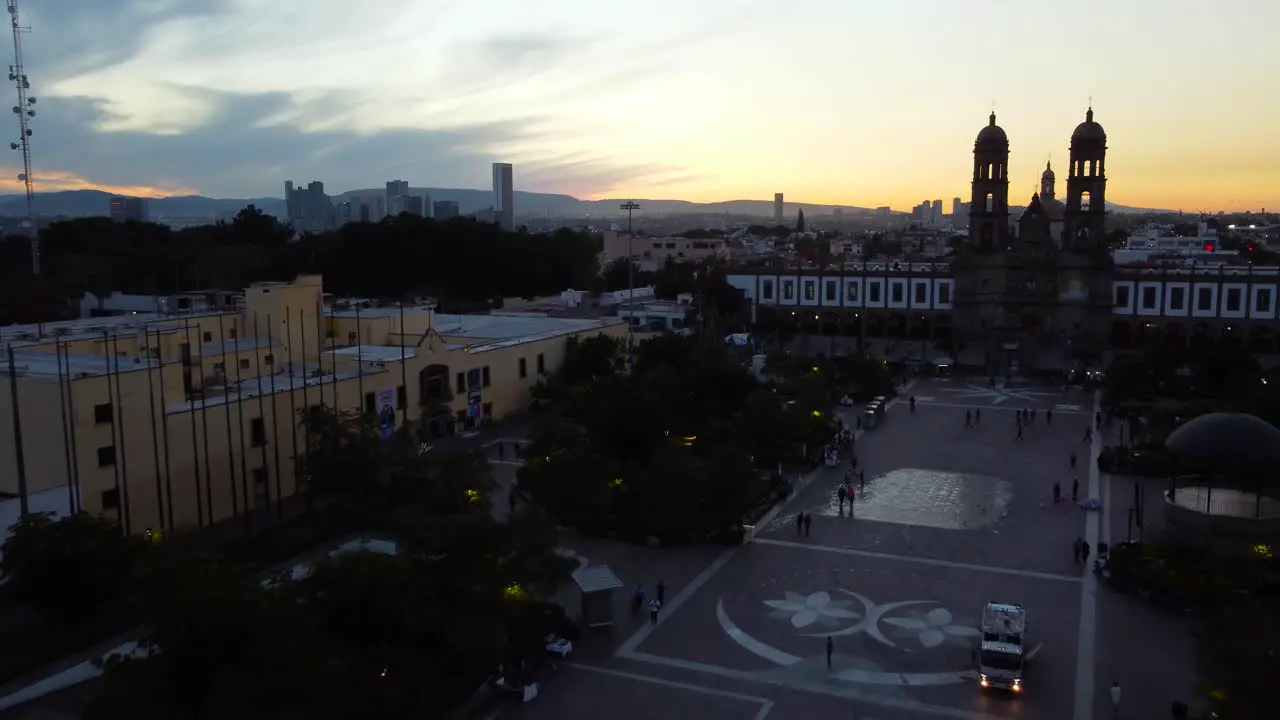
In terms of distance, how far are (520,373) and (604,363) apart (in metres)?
3.44

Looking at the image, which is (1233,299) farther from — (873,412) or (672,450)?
(672,450)

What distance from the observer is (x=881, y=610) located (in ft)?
62.4

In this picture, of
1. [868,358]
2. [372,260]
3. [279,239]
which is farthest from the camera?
[279,239]

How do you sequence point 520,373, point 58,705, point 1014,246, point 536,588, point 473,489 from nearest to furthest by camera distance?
1. point 58,705
2. point 536,588
3. point 473,489
4. point 520,373
5. point 1014,246

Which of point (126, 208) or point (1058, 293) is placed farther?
point (126, 208)

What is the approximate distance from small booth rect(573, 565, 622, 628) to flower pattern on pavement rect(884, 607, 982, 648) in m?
5.30

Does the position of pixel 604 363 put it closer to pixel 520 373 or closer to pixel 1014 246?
pixel 520 373

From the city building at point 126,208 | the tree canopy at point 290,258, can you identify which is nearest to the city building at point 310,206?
the city building at point 126,208

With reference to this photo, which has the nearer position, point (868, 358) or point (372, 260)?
point (868, 358)

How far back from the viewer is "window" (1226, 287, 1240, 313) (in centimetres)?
5219

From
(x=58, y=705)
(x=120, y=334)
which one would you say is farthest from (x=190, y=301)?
(x=58, y=705)

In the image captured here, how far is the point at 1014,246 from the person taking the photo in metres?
56.0

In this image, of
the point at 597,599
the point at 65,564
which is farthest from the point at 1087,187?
the point at 65,564

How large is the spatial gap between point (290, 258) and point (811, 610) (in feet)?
171
